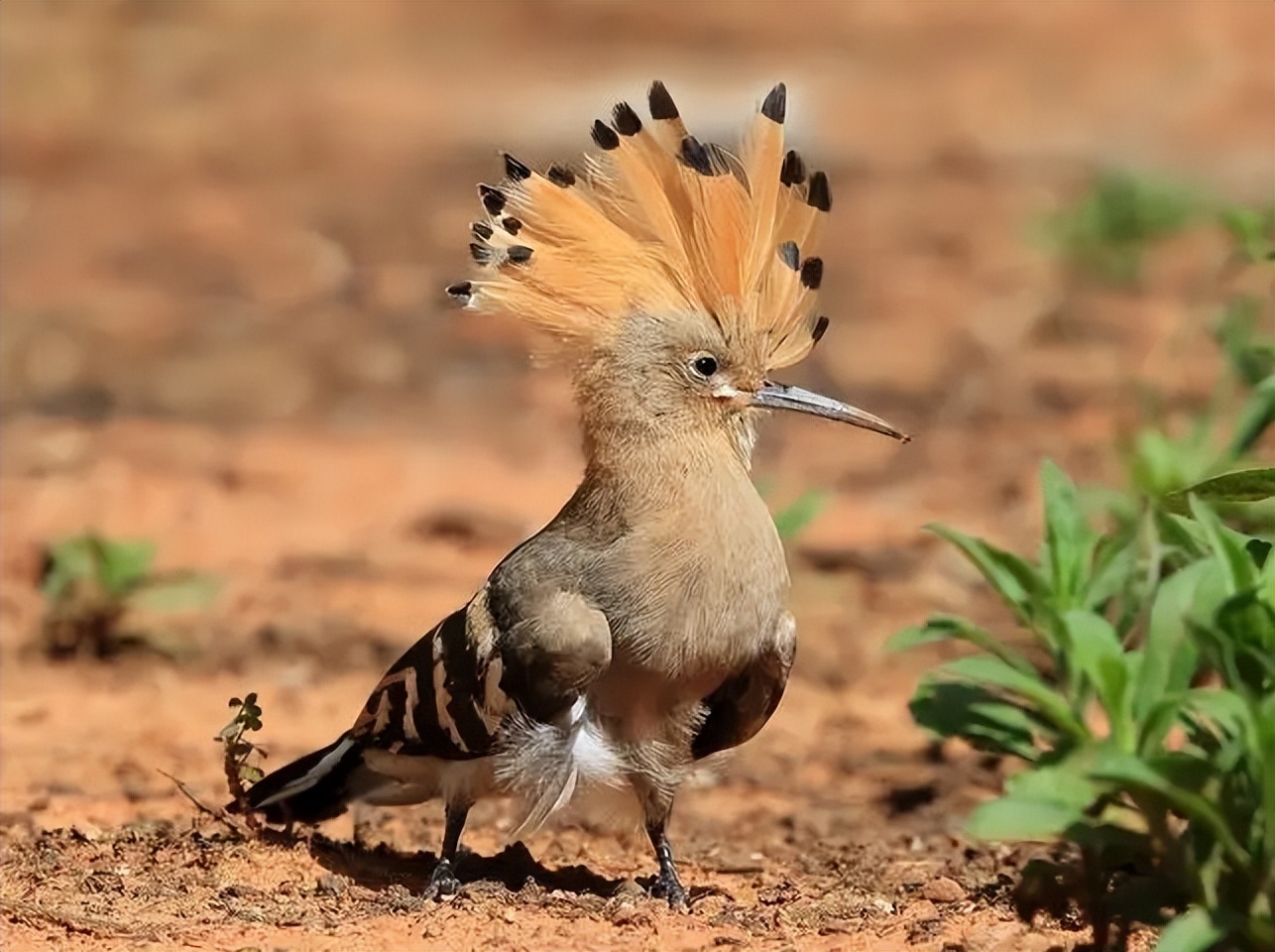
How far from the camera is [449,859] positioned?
4352 millimetres

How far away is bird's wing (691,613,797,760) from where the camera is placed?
165 inches

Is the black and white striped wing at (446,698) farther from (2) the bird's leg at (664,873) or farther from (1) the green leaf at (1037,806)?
(1) the green leaf at (1037,806)

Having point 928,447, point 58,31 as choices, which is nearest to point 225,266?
point 928,447

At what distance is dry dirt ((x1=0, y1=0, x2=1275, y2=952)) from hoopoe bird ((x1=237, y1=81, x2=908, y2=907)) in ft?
0.99

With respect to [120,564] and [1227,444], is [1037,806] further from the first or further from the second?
[120,564]

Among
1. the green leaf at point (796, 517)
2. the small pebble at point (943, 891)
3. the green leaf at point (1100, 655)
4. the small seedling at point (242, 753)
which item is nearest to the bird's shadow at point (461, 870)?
the small seedling at point (242, 753)

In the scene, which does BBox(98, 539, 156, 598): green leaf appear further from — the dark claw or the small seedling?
the dark claw

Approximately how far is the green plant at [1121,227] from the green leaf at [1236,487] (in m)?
8.04

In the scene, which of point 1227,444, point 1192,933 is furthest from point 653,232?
point 1227,444

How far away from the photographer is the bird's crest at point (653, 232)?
4277mm

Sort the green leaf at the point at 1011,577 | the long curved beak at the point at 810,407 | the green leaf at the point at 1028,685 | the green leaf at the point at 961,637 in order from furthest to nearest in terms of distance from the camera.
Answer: the long curved beak at the point at 810,407 < the green leaf at the point at 1011,577 < the green leaf at the point at 961,637 < the green leaf at the point at 1028,685

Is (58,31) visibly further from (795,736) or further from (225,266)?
(795,736)

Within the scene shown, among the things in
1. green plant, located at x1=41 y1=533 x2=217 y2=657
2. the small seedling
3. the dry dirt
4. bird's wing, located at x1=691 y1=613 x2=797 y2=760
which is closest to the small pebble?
the dry dirt

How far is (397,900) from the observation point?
4.05 m
